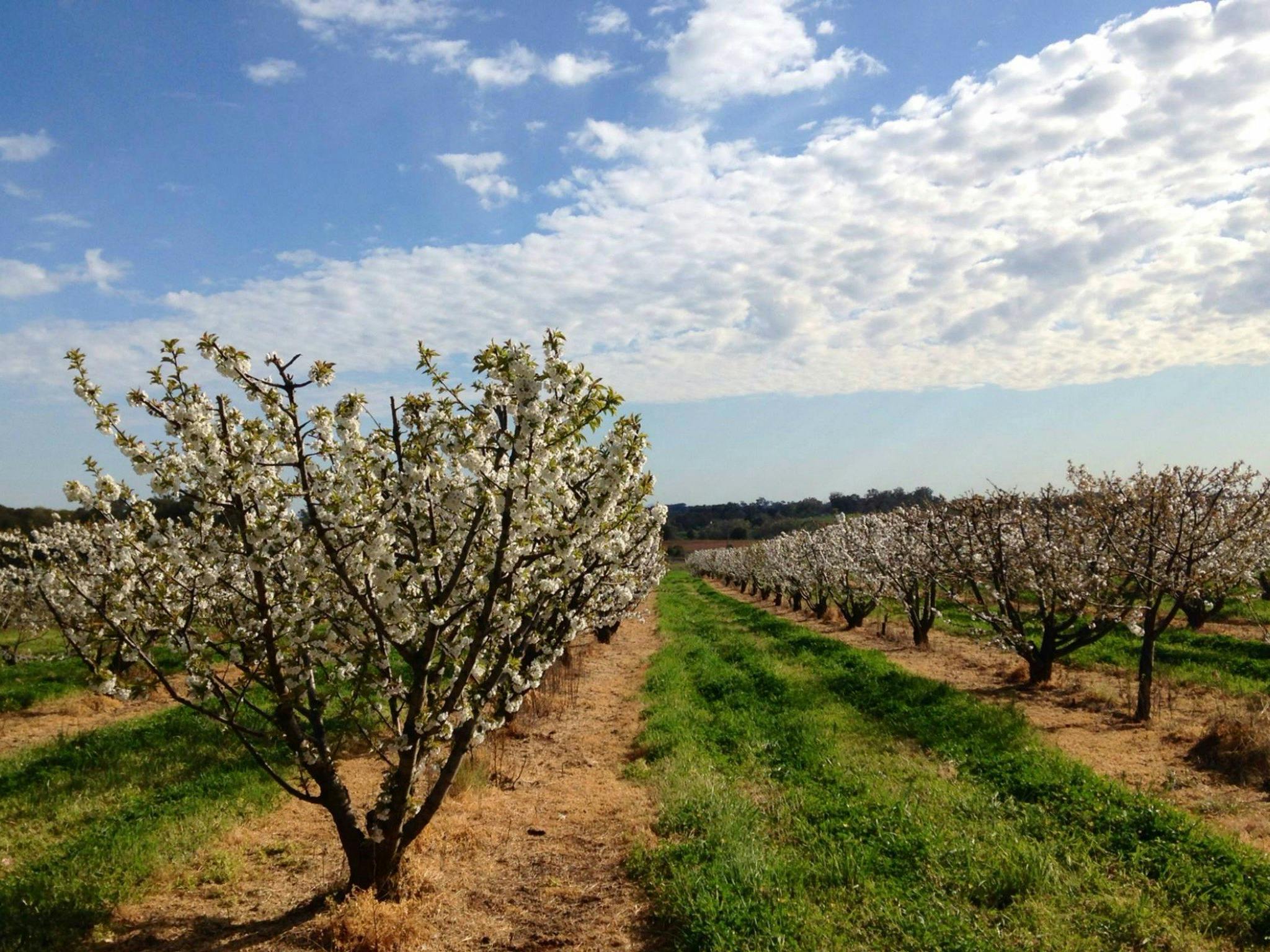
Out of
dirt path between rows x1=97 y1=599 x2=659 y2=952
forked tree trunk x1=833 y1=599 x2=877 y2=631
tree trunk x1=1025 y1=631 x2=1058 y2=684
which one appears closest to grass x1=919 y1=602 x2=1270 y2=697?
tree trunk x1=1025 y1=631 x2=1058 y2=684

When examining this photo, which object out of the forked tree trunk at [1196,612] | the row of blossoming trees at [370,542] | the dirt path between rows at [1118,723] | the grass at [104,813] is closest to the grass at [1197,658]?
the forked tree trunk at [1196,612]

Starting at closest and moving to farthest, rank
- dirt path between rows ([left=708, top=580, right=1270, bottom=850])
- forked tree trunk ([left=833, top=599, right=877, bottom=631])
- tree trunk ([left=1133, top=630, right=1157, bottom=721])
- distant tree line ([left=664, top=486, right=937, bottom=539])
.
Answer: dirt path between rows ([left=708, top=580, right=1270, bottom=850])
tree trunk ([left=1133, top=630, right=1157, bottom=721])
forked tree trunk ([left=833, top=599, right=877, bottom=631])
distant tree line ([left=664, top=486, right=937, bottom=539])

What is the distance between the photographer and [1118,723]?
12430 mm

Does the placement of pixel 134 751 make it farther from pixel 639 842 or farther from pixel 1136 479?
pixel 1136 479

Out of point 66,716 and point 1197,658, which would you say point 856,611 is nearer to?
point 1197,658

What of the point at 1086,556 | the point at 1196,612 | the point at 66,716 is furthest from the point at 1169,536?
the point at 66,716

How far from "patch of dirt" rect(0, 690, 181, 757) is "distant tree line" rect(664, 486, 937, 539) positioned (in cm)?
8575

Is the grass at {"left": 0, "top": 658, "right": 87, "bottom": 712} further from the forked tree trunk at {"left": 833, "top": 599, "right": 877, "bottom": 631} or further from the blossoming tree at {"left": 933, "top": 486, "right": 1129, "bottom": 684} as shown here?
the forked tree trunk at {"left": 833, "top": 599, "right": 877, "bottom": 631}

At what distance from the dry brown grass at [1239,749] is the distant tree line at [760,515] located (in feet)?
276

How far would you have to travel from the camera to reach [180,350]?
17.6 feet

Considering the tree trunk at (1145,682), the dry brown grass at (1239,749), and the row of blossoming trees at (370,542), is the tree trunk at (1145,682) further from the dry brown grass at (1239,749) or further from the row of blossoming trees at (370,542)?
the row of blossoming trees at (370,542)

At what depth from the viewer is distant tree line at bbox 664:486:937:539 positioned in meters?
113

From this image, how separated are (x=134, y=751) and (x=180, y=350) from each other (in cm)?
929

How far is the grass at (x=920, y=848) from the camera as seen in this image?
5758 mm
